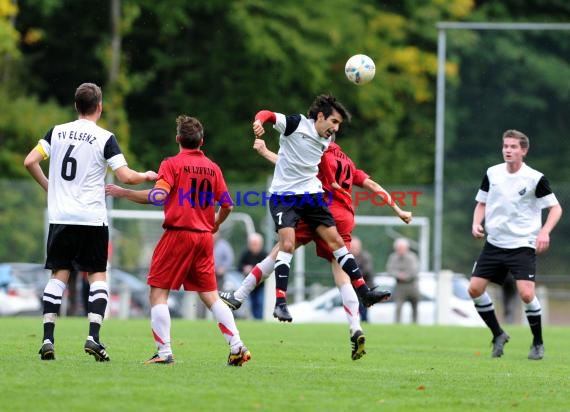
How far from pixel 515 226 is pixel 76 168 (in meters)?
5.13

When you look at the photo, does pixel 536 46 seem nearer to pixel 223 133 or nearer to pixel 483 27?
pixel 483 27

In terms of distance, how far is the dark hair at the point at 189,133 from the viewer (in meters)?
9.80

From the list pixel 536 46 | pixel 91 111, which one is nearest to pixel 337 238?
pixel 91 111

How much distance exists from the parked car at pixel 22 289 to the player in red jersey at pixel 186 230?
631 inches

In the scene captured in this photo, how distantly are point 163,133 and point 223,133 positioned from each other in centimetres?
179

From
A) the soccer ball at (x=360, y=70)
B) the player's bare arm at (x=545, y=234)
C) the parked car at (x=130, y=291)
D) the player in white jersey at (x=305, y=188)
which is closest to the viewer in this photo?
the player in white jersey at (x=305, y=188)

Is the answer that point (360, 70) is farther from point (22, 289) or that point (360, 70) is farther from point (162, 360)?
point (22, 289)

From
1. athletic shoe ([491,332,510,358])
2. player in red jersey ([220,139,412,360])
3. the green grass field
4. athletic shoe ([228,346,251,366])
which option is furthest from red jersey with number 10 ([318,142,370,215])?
athletic shoe ([491,332,510,358])

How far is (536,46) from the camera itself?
81.8 feet

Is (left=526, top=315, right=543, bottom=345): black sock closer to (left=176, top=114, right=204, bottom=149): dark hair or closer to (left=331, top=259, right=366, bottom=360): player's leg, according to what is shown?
(left=331, top=259, right=366, bottom=360): player's leg

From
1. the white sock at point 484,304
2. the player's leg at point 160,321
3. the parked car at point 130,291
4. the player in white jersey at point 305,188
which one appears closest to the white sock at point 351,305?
the player in white jersey at point 305,188

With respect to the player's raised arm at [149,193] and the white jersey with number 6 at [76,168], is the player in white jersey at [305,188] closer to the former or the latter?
the player's raised arm at [149,193]

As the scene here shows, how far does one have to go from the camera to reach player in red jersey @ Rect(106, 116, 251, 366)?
31.8 ft

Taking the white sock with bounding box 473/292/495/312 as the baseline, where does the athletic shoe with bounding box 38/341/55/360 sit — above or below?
below
